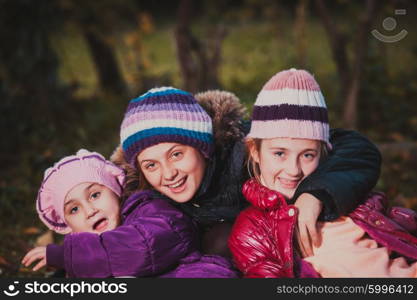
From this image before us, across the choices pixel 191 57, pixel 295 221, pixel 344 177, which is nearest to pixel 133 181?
pixel 295 221

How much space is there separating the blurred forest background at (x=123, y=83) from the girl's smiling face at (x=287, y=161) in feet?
5.95

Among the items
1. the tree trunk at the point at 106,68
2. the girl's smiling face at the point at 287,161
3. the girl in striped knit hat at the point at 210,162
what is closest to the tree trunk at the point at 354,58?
the girl in striped knit hat at the point at 210,162

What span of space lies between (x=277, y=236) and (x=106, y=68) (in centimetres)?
676

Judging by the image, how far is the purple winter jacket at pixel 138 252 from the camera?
9.09 ft

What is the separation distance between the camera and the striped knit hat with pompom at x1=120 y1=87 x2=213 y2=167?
2980 mm

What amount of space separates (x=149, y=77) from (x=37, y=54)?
1.90m

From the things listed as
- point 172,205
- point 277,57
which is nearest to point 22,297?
point 172,205

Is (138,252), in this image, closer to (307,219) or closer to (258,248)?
(258,248)

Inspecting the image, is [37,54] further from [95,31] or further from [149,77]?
[149,77]

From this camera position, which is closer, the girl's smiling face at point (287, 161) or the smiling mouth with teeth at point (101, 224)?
the girl's smiling face at point (287, 161)

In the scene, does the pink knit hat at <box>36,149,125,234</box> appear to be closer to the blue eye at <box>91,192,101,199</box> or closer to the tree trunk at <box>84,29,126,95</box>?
the blue eye at <box>91,192,101,199</box>

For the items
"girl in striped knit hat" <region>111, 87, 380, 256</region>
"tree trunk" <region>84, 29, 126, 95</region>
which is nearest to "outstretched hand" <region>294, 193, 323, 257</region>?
"girl in striped knit hat" <region>111, 87, 380, 256</region>

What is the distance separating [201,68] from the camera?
6.37 m

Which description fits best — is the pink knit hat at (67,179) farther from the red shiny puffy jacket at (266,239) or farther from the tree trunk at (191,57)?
the tree trunk at (191,57)
